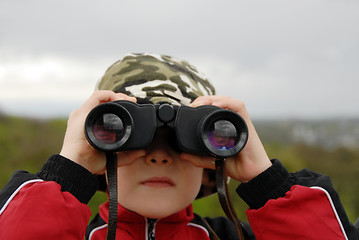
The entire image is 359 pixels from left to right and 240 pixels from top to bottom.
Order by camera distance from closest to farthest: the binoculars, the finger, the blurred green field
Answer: the binoculars, the finger, the blurred green field

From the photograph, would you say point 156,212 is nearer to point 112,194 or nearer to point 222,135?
point 112,194

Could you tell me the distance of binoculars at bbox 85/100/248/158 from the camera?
1.11 meters

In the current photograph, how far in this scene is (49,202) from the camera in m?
1.04

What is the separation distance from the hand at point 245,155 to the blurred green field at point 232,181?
8.74 metres

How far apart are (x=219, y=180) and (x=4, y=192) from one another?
69cm

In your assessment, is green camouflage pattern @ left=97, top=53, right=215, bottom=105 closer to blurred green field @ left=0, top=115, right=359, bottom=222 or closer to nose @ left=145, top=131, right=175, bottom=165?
nose @ left=145, top=131, right=175, bottom=165

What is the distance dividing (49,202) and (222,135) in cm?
58

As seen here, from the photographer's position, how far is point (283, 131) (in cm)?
3494

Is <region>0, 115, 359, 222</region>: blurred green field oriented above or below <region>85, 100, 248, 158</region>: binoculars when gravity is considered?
below

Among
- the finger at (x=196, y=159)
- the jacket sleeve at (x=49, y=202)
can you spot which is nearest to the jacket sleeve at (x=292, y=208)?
the finger at (x=196, y=159)

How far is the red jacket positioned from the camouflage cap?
38cm

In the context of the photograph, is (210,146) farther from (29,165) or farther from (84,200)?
(29,165)

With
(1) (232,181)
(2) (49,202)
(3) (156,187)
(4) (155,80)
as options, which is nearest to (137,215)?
(3) (156,187)

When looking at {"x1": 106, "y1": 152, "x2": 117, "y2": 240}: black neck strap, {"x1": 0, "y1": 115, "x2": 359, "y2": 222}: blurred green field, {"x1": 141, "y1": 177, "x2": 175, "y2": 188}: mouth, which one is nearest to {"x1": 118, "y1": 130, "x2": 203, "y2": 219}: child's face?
{"x1": 141, "y1": 177, "x2": 175, "y2": 188}: mouth
